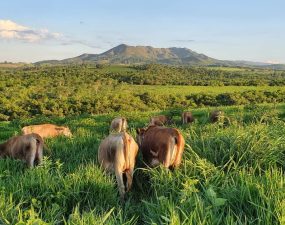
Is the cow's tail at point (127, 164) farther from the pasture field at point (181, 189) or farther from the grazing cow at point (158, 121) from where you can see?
the grazing cow at point (158, 121)

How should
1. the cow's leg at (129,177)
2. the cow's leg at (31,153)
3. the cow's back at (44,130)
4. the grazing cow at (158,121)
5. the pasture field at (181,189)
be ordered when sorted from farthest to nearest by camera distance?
the cow's back at (44,130) → the grazing cow at (158,121) → the cow's leg at (31,153) → the cow's leg at (129,177) → the pasture field at (181,189)

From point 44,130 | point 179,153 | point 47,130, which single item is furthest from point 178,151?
point 47,130

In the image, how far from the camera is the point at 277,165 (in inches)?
317

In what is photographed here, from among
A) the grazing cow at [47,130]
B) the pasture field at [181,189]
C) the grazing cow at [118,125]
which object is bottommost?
the grazing cow at [47,130]

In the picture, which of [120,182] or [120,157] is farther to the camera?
[120,157]

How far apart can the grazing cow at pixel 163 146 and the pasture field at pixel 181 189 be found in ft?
0.64

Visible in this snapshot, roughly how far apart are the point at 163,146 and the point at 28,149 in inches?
139

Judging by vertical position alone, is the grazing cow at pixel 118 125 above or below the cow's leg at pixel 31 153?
below

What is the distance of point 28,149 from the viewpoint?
33.0 feet

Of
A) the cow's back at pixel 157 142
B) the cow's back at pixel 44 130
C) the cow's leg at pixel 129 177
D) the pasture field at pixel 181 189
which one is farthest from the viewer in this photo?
the cow's back at pixel 44 130

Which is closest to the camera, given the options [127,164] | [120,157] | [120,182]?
[120,182]

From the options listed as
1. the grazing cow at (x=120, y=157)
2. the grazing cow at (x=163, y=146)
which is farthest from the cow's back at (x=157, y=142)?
the grazing cow at (x=120, y=157)

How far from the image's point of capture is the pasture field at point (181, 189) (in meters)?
5.71

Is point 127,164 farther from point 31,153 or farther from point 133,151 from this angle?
point 31,153
